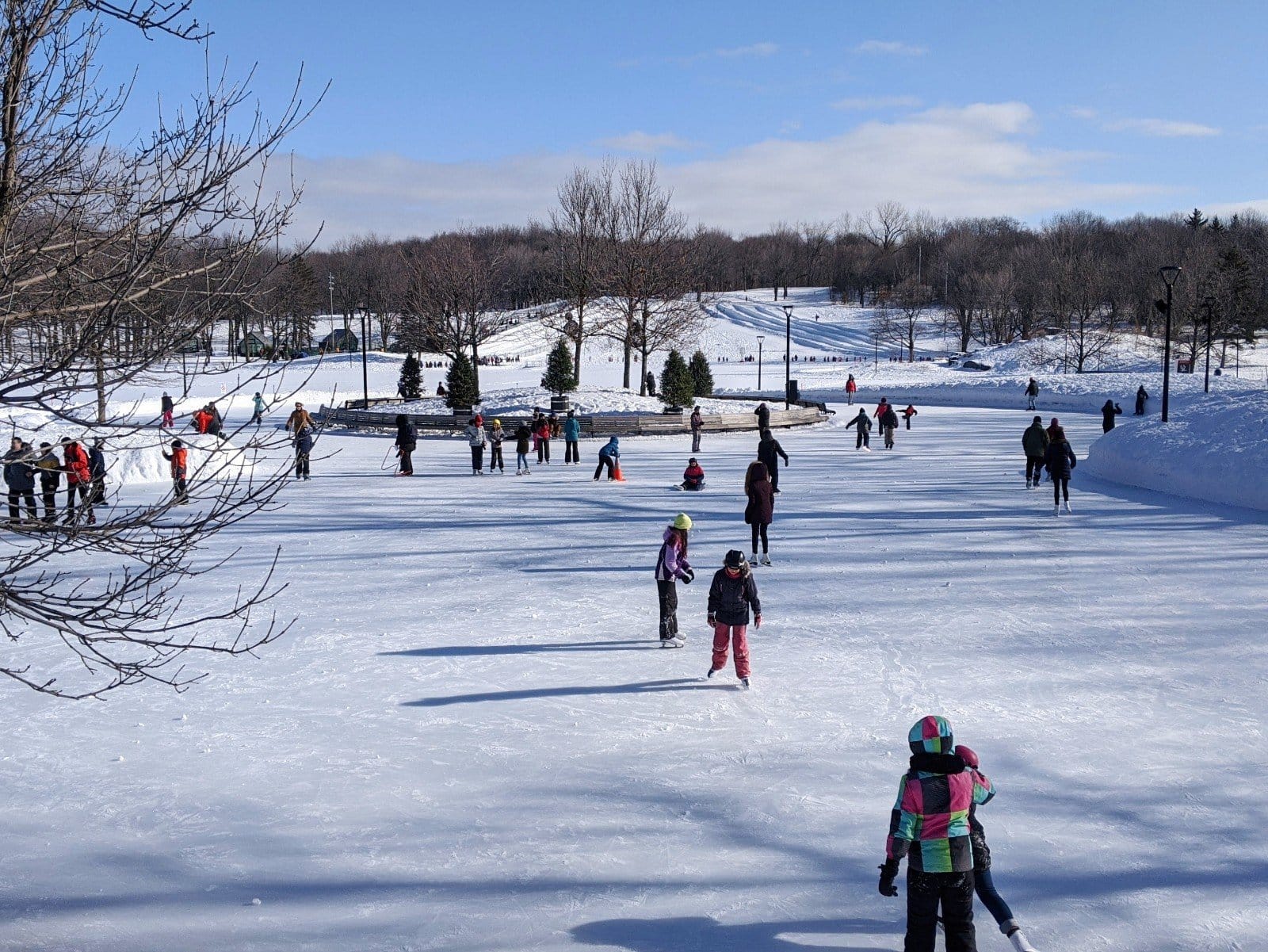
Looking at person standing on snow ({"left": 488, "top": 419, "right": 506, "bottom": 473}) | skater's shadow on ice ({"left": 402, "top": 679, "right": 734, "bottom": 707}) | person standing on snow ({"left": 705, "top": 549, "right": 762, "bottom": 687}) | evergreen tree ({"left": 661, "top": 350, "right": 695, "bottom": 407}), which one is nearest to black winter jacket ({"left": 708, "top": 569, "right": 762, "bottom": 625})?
person standing on snow ({"left": 705, "top": 549, "right": 762, "bottom": 687})

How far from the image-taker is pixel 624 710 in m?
7.80

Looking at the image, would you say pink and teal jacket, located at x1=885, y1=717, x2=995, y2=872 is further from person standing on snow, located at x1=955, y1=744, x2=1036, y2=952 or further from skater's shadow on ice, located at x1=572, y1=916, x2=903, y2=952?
skater's shadow on ice, located at x1=572, y1=916, x2=903, y2=952

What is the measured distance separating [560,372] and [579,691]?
30035 millimetres

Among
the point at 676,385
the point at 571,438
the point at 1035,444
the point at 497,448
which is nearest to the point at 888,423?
the point at 1035,444

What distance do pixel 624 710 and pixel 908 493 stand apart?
41.5 feet

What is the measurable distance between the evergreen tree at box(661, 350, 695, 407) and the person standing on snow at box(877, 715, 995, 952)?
32.5 meters

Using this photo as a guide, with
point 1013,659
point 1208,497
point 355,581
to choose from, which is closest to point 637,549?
point 355,581

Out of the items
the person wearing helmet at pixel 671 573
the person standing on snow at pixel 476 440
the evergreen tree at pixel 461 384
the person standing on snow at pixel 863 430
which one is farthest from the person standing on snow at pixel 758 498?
the evergreen tree at pixel 461 384

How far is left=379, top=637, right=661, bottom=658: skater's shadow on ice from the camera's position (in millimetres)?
9273

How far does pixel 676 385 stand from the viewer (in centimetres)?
3662

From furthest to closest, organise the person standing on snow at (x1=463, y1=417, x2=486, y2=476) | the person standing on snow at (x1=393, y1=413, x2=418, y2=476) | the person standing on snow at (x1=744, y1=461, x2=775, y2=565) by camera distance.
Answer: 1. the person standing on snow at (x1=463, y1=417, x2=486, y2=476)
2. the person standing on snow at (x1=393, y1=413, x2=418, y2=476)
3. the person standing on snow at (x1=744, y1=461, x2=775, y2=565)

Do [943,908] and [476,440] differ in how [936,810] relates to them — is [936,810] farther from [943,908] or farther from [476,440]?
[476,440]

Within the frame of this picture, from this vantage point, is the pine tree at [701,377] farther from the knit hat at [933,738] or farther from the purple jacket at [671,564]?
the knit hat at [933,738]

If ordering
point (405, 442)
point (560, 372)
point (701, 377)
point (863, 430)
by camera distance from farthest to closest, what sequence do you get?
point (701, 377) < point (560, 372) < point (863, 430) < point (405, 442)
